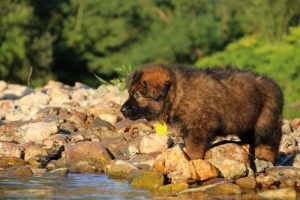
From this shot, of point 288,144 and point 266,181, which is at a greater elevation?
point 288,144

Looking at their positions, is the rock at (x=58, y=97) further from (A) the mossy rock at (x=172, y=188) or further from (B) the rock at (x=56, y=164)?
(A) the mossy rock at (x=172, y=188)

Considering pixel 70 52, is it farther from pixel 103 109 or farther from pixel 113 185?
pixel 113 185

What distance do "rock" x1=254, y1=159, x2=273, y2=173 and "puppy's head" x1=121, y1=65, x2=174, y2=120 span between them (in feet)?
5.47

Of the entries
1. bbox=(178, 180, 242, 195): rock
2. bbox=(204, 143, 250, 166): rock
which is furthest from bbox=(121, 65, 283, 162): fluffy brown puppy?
bbox=(178, 180, 242, 195): rock

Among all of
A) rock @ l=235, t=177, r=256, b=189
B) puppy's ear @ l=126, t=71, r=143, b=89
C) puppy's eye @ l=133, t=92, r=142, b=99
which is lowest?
rock @ l=235, t=177, r=256, b=189

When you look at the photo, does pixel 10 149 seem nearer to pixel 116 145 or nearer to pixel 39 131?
pixel 39 131

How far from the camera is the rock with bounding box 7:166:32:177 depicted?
40.5 ft

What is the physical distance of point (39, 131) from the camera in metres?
15.1

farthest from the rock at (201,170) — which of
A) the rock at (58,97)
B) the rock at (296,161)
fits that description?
the rock at (58,97)

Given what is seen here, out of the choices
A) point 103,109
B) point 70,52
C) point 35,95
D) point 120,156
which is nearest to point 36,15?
point 70,52

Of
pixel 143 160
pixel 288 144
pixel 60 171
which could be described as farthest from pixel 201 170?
pixel 288 144

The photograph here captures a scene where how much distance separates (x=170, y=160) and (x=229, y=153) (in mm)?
894

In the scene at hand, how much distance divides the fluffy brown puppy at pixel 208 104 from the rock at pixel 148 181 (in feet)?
1.85

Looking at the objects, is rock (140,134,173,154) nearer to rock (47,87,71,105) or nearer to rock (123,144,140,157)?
rock (123,144,140,157)
